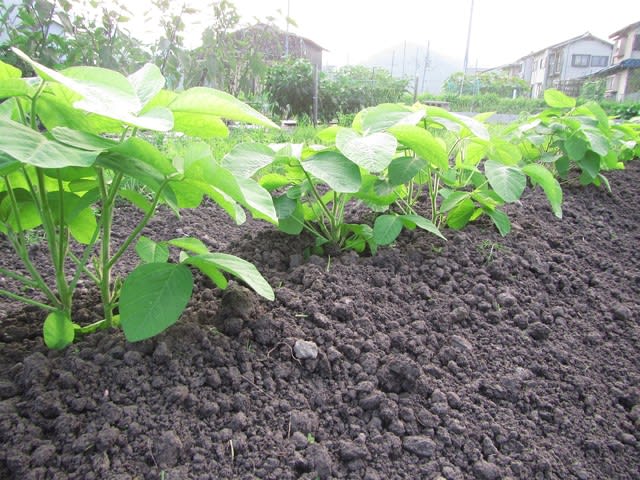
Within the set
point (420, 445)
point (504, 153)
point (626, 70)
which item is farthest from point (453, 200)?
point (626, 70)

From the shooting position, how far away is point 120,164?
29.0 inches

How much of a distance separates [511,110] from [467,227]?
1503 cm

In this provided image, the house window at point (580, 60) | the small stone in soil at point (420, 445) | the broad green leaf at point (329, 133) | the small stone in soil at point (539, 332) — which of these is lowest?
the small stone in soil at point (420, 445)

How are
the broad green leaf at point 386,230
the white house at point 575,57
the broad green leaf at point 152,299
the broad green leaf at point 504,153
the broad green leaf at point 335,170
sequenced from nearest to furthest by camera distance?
the broad green leaf at point 152,299 < the broad green leaf at point 335,170 < the broad green leaf at point 386,230 < the broad green leaf at point 504,153 < the white house at point 575,57

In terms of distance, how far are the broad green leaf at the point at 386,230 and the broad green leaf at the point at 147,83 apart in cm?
70

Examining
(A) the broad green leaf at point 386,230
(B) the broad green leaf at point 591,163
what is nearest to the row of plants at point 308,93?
(B) the broad green leaf at point 591,163

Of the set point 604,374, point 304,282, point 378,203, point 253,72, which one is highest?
point 253,72

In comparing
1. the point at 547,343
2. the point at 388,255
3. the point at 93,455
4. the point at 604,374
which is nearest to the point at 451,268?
the point at 388,255

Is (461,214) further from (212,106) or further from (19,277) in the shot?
(19,277)

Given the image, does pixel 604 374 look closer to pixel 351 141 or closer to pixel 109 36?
pixel 351 141

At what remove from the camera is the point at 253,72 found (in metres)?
5.22

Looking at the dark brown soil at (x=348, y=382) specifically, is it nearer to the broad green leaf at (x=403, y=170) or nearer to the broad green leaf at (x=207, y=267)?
the broad green leaf at (x=207, y=267)

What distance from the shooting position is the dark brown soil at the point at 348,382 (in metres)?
0.76

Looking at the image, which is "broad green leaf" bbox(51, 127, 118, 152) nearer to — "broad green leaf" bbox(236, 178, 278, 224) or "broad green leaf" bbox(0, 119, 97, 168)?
"broad green leaf" bbox(0, 119, 97, 168)
